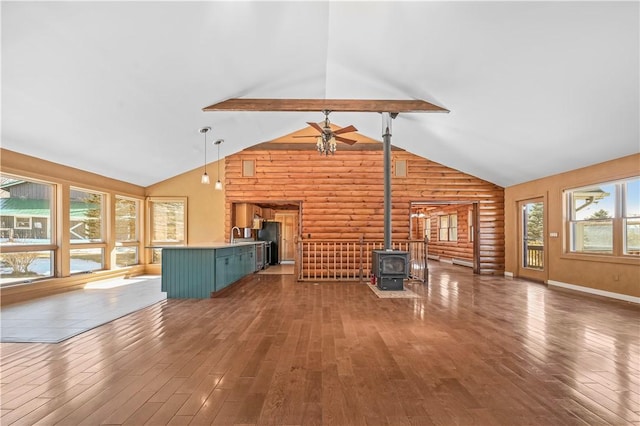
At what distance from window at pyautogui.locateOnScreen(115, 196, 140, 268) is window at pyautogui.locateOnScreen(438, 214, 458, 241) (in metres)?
11.0

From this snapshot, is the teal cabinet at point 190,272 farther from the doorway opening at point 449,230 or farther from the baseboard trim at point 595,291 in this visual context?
the baseboard trim at point 595,291

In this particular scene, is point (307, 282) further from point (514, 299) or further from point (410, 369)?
point (410, 369)

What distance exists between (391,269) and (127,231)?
682cm

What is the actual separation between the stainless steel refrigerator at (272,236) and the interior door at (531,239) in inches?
291

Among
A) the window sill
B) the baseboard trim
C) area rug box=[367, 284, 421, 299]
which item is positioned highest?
the window sill

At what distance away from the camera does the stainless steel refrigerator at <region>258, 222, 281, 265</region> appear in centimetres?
1096

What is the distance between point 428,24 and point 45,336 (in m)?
5.65

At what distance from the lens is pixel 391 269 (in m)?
6.25

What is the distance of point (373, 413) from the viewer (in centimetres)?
208

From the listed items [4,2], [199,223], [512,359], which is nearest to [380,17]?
[4,2]

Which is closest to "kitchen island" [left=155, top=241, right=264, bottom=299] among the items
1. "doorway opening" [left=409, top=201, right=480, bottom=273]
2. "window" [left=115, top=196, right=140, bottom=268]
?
"window" [left=115, top=196, right=140, bottom=268]

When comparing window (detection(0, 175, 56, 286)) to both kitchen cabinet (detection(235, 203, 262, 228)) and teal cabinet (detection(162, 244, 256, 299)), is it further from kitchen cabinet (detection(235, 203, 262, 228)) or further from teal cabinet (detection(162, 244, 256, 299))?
kitchen cabinet (detection(235, 203, 262, 228))

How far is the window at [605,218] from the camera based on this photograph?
18.0 feet

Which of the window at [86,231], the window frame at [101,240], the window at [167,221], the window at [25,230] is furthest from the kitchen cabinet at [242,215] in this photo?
the window at [25,230]
